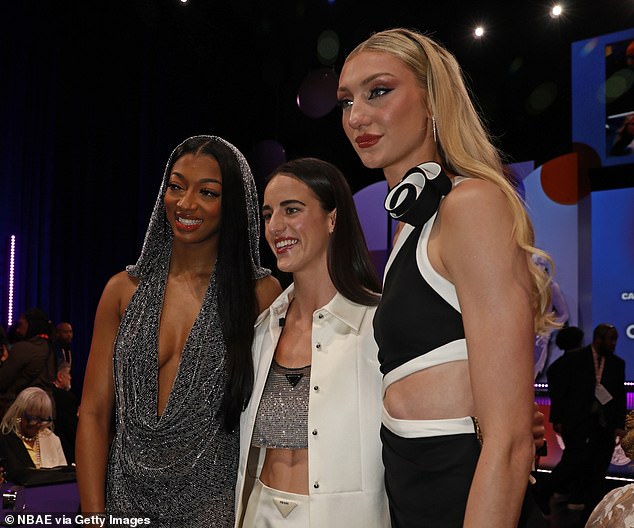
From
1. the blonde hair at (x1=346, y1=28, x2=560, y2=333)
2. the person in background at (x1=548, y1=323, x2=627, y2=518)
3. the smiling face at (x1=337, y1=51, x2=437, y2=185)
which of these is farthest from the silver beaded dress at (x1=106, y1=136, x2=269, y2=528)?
the person in background at (x1=548, y1=323, x2=627, y2=518)

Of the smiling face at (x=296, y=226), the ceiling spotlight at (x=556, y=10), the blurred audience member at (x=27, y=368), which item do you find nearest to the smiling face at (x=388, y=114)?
the smiling face at (x=296, y=226)

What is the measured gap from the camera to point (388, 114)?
1.76m

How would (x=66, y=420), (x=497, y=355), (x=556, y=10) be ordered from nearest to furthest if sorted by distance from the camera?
1. (x=497, y=355)
2. (x=66, y=420)
3. (x=556, y=10)

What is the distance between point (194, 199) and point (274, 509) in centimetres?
105

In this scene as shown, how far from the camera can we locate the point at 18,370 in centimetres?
669

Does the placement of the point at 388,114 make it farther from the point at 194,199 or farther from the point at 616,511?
the point at 616,511

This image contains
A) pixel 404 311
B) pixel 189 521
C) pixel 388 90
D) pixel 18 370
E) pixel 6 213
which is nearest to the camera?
pixel 404 311

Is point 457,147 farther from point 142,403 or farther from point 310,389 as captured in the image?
point 142,403

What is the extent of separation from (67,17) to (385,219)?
5.46 m

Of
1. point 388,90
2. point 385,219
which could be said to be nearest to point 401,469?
point 388,90

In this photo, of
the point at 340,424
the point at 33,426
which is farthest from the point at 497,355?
the point at 33,426

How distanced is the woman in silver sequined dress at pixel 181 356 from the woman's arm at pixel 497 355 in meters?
1.21

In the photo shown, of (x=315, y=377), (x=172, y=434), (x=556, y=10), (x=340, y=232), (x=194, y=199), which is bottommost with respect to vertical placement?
(x=172, y=434)

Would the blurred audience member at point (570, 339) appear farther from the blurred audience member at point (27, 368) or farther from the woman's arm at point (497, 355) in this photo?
the woman's arm at point (497, 355)
